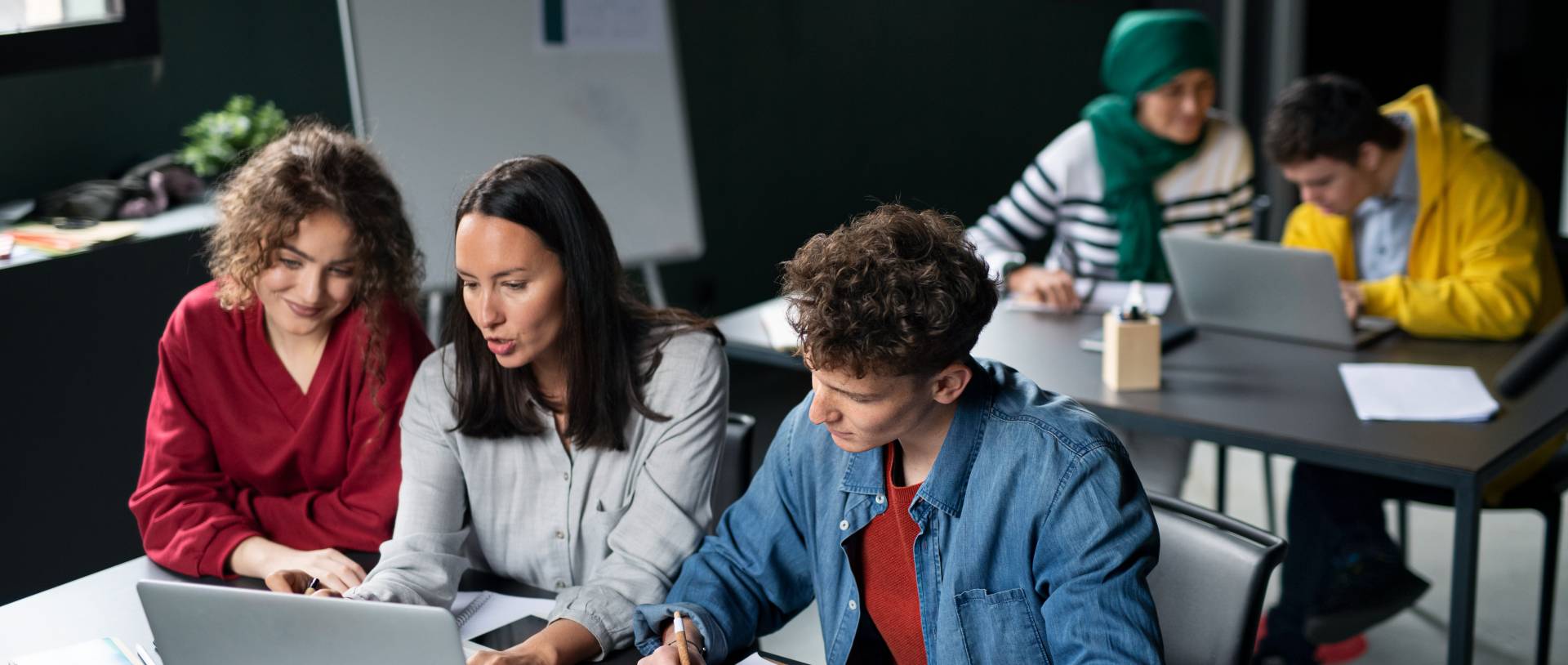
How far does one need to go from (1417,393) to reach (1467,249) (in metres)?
0.57

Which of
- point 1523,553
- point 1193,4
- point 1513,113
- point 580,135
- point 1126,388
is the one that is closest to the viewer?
point 1126,388

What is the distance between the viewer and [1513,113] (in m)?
4.62

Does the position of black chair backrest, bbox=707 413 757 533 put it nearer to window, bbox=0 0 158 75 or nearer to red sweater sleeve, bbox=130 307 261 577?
red sweater sleeve, bbox=130 307 261 577

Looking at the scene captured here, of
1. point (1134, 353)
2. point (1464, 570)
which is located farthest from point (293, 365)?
point (1464, 570)

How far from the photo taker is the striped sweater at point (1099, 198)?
3.15 metres

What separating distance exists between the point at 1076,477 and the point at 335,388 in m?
1.01

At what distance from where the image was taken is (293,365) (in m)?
1.91

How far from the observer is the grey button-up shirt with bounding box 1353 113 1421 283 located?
275 cm

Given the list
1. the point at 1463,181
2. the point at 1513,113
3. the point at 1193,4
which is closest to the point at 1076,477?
the point at 1463,181

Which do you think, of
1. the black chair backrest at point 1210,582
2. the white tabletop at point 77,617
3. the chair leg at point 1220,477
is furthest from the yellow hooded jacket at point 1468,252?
the white tabletop at point 77,617

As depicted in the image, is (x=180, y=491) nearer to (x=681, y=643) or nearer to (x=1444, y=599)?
(x=681, y=643)

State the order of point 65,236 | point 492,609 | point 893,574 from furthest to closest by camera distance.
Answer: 1. point 65,236
2. point 492,609
3. point 893,574

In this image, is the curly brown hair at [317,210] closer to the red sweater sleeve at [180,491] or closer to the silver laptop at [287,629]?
the red sweater sleeve at [180,491]

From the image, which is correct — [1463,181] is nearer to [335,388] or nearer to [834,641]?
[834,641]
